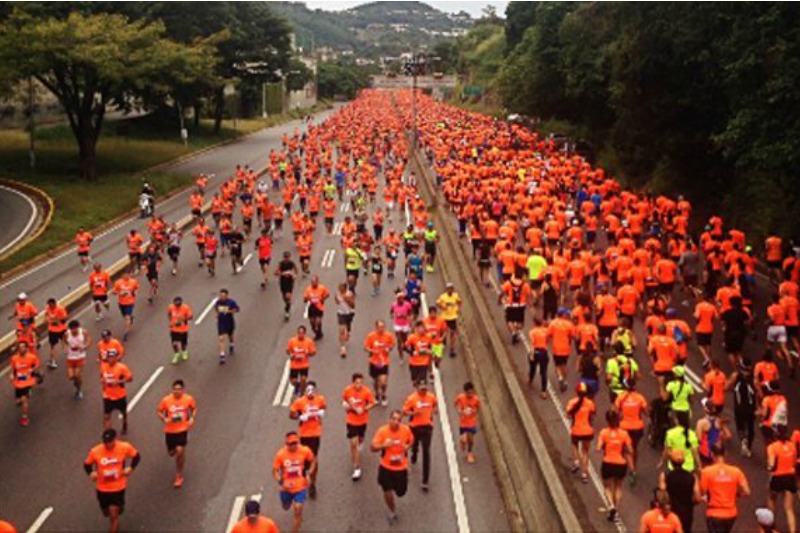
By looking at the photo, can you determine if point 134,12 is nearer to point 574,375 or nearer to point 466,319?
point 466,319

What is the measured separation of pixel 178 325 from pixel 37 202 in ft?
82.3

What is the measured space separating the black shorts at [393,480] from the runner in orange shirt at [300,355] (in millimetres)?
3873

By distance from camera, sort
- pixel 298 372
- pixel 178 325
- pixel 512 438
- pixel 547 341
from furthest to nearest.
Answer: pixel 178 325 → pixel 547 341 → pixel 298 372 → pixel 512 438

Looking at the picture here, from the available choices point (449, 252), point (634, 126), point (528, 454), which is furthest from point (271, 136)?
point (528, 454)

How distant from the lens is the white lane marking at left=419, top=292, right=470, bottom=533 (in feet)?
35.2

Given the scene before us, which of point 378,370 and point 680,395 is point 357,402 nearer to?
point 378,370

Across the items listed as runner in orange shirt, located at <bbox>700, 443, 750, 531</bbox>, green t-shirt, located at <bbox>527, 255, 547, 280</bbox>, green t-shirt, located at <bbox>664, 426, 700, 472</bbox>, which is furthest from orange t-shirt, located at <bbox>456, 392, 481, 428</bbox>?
green t-shirt, located at <bbox>527, 255, 547, 280</bbox>

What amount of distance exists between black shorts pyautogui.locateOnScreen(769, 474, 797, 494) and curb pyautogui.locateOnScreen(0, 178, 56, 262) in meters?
26.0

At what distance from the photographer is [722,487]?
895cm

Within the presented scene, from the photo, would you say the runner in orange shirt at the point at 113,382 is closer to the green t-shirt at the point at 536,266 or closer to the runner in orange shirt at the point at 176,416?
the runner in orange shirt at the point at 176,416

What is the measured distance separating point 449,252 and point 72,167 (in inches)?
1132

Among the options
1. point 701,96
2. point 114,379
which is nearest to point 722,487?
point 114,379

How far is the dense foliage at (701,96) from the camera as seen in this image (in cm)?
1877

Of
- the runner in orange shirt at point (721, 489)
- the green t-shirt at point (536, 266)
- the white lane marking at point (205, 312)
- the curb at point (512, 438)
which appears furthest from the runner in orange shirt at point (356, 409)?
the white lane marking at point (205, 312)
